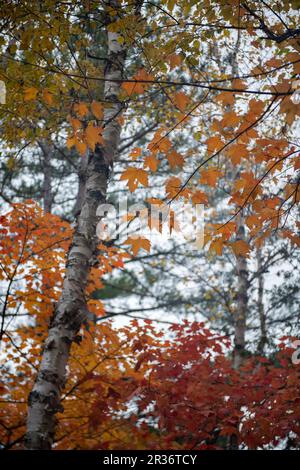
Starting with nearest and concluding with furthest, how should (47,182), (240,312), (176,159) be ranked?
(176,159), (240,312), (47,182)

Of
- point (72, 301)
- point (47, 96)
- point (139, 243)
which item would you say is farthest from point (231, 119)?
point (72, 301)

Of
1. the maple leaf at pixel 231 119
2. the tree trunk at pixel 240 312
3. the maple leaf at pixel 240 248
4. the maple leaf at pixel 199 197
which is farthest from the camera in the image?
the tree trunk at pixel 240 312

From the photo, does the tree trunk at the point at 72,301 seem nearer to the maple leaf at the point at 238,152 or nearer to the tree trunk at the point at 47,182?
the maple leaf at the point at 238,152

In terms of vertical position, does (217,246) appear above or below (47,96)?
below

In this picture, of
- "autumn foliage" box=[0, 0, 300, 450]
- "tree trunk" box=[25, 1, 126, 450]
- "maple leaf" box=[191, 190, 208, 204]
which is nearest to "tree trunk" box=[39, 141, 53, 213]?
"autumn foliage" box=[0, 0, 300, 450]

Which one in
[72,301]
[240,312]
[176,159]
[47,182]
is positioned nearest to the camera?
[176,159]

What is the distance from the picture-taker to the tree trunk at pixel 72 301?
2541 millimetres

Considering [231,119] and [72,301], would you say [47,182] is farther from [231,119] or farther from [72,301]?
[231,119]

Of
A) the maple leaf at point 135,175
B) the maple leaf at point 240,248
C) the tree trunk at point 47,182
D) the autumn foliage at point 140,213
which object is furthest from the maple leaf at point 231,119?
the tree trunk at point 47,182

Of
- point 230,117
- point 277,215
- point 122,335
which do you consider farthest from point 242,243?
point 122,335

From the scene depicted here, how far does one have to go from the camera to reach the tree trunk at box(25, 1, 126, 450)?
8.34 feet

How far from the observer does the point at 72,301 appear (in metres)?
2.89

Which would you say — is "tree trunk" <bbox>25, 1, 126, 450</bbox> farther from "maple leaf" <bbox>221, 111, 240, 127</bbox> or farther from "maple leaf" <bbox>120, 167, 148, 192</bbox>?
"maple leaf" <bbox>221, 111, 240, 127</bbox>
